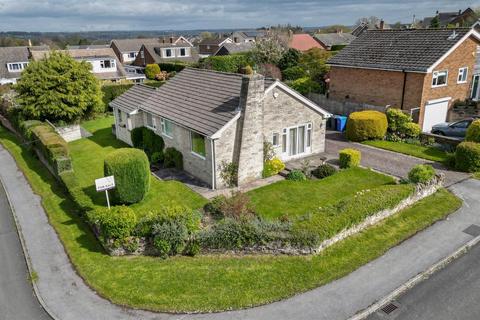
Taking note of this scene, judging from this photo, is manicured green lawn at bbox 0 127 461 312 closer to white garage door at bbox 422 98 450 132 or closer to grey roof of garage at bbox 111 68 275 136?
grey roof of garage at bbox 111 68 275 136

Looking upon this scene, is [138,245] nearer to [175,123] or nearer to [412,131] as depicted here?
[175,123]

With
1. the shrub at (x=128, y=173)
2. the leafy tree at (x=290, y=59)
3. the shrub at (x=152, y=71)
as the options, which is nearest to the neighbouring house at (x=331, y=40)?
the leafy tree at (x=290, y=59)

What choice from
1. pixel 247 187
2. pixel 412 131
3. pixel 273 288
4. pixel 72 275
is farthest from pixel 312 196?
pixel 412 131

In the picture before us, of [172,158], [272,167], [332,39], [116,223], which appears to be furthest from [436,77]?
[332,39]

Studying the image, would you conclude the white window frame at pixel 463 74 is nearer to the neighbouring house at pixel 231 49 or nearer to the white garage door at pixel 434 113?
the white garage door at pixel 434 113

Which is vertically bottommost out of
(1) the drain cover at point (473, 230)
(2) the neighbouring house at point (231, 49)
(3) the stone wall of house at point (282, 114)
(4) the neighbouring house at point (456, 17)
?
(1) the drain cover at point (473, 230)

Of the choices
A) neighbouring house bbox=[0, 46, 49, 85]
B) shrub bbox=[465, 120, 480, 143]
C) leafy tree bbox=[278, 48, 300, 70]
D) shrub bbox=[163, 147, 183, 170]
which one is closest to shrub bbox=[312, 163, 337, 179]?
shrub bbox=[163, 147, 183, 170]
